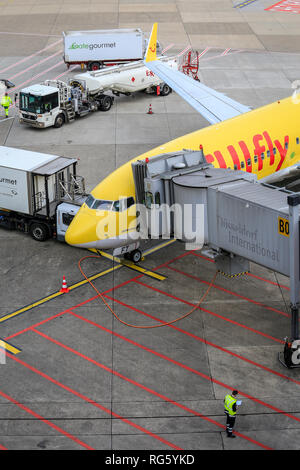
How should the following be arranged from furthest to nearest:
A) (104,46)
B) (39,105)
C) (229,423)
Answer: (104,46), (39,105), (229,423)

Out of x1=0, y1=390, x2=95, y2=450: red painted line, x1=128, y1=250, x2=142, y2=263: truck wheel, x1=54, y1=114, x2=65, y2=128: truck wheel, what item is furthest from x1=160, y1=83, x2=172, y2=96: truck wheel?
x1=0, y1=390, x2=95, y2=450: red painted line

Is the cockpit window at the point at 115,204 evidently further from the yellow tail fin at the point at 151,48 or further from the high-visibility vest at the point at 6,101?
the high-visibility vest at the point at 6,101

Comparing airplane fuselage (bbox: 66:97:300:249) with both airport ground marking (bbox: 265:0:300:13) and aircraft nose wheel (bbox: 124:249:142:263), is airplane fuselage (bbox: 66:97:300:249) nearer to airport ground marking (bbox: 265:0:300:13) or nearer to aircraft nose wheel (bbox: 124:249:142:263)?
aircraft nose wheel (bbox: 124:249:142:263)

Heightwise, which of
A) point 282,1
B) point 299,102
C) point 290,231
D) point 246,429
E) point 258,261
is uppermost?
point 282,1

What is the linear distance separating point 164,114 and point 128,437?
38.0 meters

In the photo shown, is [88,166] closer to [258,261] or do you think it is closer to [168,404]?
[258,261]


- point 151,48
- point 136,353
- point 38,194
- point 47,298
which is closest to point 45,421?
point 136,353

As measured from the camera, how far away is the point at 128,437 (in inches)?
853

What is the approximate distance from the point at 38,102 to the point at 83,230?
74.9ft

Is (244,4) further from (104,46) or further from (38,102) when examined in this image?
(38,102)

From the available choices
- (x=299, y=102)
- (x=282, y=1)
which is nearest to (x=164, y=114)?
(x=299, y=102)

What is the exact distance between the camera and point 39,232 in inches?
1396

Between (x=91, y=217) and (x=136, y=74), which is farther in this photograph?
(x=136, y=74)

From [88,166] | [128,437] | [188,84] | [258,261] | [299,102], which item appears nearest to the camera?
[128,437]
